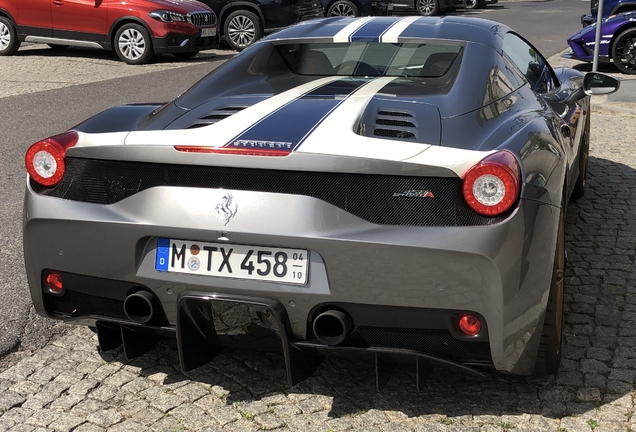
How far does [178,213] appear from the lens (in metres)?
2.97

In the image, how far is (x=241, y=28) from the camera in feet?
53.9

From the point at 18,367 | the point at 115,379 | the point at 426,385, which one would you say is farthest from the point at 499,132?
the point at 18,367

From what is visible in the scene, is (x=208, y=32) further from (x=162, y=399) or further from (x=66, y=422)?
(x=66, y=422)

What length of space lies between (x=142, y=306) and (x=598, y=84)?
9.77 ft

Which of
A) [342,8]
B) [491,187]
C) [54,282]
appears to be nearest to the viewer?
[491,187]

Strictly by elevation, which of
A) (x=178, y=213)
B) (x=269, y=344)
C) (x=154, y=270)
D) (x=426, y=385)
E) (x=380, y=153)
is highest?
(x=380, y=153)

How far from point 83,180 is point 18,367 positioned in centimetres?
93

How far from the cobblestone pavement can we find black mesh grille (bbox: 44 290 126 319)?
0.32 m

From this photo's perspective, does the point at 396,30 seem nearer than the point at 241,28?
Yes

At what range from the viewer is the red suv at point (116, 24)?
46.1 feet

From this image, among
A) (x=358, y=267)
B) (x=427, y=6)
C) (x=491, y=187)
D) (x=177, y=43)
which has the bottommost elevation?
(x=427, y=6)

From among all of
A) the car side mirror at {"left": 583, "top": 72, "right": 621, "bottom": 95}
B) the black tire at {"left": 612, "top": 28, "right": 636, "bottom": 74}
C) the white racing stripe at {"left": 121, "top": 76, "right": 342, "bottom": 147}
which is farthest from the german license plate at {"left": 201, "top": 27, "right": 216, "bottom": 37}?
the white racing stripe at {"left": 121, "top": 76, "right": 342, "bottom": 147}

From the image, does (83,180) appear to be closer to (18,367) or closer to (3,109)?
(18,367)

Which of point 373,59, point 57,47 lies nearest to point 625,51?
point 57,47
